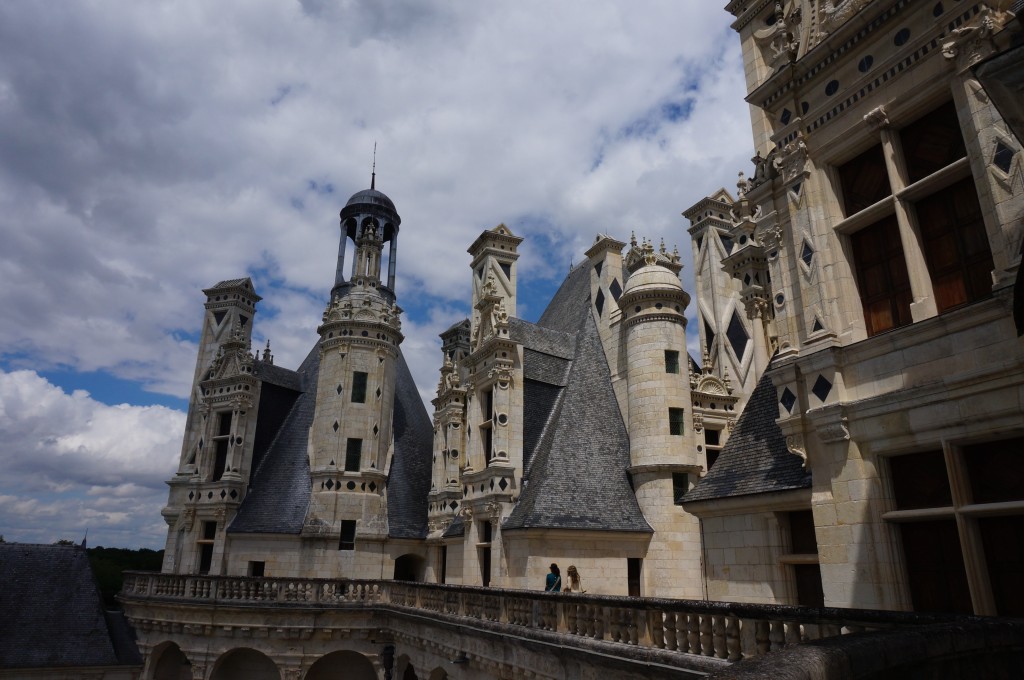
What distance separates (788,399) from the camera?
9539 mm

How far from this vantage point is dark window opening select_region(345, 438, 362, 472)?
93.2ft

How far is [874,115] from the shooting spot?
8.89 metres

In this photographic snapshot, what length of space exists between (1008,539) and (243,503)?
92.5 ft

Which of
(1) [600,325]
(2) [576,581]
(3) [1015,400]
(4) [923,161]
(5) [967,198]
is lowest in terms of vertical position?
(2) [576,581]

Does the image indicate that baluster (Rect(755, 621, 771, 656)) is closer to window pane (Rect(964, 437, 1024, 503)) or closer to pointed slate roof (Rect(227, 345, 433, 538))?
window pane (Rect(964, 437, 1024, 503))

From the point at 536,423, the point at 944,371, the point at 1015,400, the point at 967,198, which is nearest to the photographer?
the point at 1015,400

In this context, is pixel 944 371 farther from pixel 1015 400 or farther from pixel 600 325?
pixel 600 325

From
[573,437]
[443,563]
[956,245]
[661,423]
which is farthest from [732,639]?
[443,563]

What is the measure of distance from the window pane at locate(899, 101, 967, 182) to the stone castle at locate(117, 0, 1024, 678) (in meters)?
0.04

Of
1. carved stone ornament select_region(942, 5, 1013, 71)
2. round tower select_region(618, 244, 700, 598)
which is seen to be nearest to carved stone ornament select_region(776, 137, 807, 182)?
carved stone ornament select_region(942, 5, 1013, 71)

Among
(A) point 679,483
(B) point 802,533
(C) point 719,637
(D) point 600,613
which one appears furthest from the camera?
(A) point 679,483

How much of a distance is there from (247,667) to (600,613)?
1997 centimetres

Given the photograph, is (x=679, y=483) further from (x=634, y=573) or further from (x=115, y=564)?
(x=115, y=564)

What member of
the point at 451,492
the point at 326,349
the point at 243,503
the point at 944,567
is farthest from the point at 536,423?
the point at 944,567
